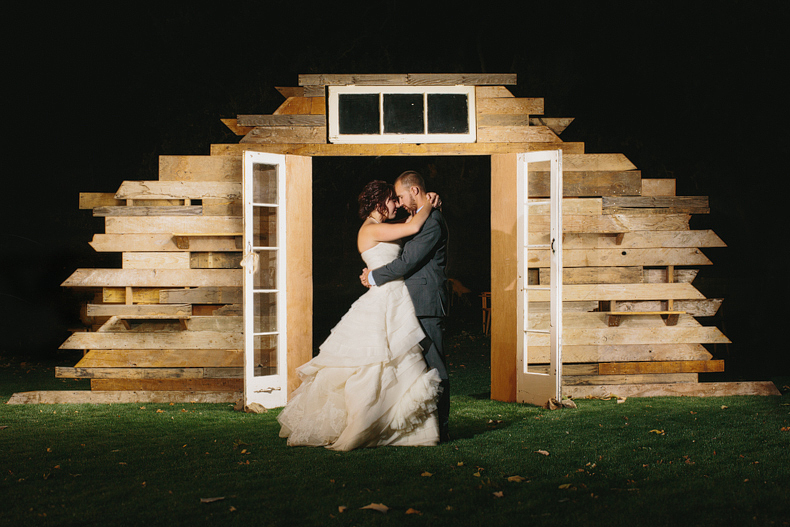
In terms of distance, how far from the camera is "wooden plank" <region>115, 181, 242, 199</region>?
245 inches

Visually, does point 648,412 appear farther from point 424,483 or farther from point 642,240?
point 424,483

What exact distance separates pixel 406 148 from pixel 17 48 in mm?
10504

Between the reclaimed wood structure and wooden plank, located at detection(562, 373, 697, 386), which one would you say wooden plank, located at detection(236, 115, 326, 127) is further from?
wooden plank, located at detection(562, 373, 697, 386)

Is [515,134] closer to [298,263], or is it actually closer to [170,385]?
[298,263]

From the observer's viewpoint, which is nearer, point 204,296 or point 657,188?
point 204,296

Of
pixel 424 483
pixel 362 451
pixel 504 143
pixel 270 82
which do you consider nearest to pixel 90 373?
pixel 362 451

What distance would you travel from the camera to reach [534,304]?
19.7ft

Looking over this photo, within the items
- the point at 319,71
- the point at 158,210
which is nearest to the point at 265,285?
the point at 158,210

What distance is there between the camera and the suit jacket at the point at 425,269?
4379 mm

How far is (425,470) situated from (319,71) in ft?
36.4

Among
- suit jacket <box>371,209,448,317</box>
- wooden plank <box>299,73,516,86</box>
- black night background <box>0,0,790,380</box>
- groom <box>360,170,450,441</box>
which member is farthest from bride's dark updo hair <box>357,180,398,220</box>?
black night background <box>0,0,790,380</box>

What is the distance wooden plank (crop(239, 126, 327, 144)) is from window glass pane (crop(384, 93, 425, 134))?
2.09 ft

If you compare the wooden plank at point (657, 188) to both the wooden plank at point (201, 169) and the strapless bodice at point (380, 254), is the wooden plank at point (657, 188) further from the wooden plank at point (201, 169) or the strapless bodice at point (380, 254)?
the wooden plank at point (201, 169)

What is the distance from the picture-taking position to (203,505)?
3.20 meters
